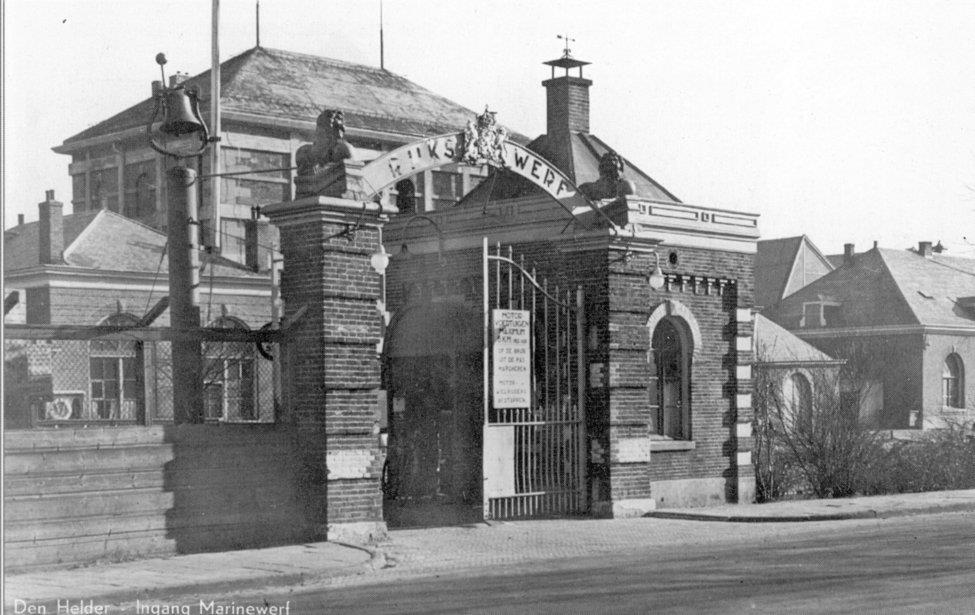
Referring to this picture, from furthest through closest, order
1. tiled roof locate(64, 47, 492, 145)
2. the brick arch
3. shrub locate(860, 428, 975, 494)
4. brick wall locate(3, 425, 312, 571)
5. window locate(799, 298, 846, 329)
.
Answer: window locate(799, 298, 846, 329), tiled roof locate(64, 47, 492, 145), shrub locate(860, 428, 975, 494), the brick arch, brick wall locate(3, 425, 312, 571)

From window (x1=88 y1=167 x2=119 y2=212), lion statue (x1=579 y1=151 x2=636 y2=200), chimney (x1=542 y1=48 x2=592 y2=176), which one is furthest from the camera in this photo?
window (x1=88 y1=167 x2=119 y2=212)

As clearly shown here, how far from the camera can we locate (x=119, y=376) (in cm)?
3353

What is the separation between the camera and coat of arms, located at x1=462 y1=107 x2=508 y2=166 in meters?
18.8

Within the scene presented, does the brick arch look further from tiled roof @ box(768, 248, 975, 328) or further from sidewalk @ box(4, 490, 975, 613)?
tiled roof @ box(768, 248, 975, 328)

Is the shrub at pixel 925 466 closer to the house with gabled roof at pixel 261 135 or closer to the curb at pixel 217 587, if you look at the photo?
the curb at pixel 217 587

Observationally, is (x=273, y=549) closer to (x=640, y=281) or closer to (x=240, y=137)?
(x=640, y=281)

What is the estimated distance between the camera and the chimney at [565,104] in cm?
2973

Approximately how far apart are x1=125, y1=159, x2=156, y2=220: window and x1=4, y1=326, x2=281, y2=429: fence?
12682mm

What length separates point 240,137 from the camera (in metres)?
44.6

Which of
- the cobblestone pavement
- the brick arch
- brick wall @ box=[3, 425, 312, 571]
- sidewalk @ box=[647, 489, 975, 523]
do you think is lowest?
sidewalk @ box=[647, 489, 975, 523]

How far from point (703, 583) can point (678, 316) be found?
10.2 meters

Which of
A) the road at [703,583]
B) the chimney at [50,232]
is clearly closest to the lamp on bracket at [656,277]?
the road at [703,583]

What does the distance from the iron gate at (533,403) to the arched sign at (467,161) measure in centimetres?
120

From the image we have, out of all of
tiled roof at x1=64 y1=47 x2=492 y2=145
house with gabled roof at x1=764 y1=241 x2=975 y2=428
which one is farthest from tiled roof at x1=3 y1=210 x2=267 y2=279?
house with gabled roof at x1=764 y1=241 x2=975 y2=428
